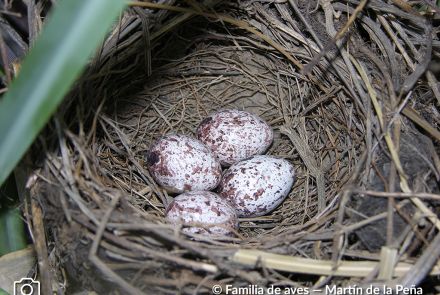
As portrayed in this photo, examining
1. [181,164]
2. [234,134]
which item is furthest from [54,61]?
[234,134]

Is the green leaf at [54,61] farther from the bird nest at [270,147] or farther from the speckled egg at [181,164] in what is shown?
the speckled egg at [181,164]

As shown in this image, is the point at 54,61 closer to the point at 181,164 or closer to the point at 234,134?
the point at 181,164

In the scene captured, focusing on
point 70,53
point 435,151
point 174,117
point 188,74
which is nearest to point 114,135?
point 174,117

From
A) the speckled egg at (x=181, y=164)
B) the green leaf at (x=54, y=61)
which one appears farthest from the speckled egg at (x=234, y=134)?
the green leaf at (x=54, y=61)

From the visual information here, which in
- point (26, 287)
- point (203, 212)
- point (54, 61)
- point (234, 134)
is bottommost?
point (26, 287)

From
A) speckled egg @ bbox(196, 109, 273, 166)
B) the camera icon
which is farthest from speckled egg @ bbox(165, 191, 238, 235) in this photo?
the camera icon

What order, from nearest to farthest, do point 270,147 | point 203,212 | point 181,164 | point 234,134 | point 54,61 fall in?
point 54,61 → point 203,212 → point 181,164 → point 234,134 → point 270,147
